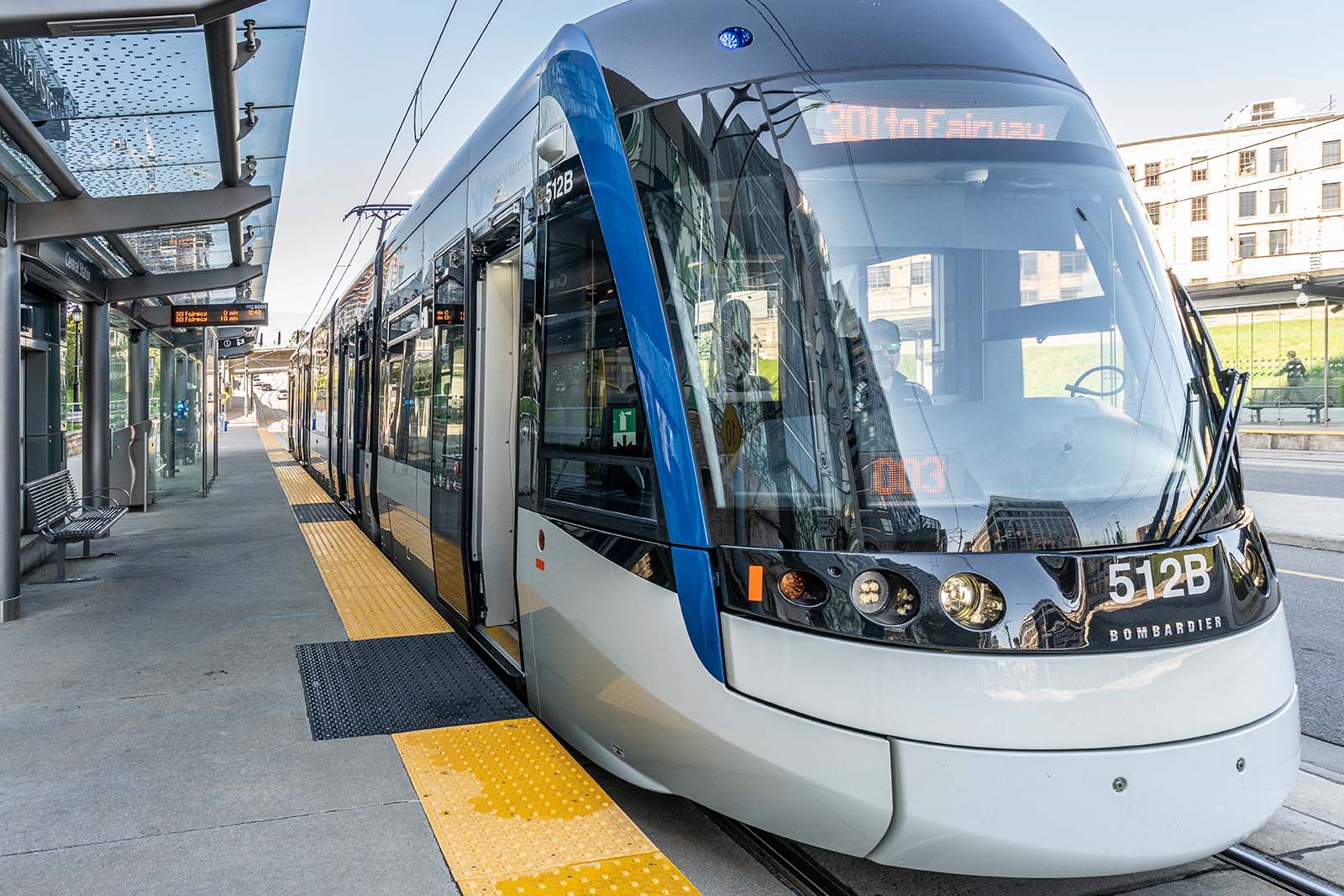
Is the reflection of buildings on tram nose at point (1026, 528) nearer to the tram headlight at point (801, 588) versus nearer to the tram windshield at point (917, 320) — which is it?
the tram windshield at point (917, 320)

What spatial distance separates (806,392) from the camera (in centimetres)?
313

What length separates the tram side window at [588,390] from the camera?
3.52m

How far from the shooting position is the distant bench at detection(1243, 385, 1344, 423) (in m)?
32.9

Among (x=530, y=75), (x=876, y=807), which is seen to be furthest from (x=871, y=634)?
(x=530, y=75)

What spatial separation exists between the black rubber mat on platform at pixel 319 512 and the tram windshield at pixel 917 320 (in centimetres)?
1128

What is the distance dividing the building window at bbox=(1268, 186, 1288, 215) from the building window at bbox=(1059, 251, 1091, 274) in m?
59.3

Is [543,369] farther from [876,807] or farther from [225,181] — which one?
[225,181]

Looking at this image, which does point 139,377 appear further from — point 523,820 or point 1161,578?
point 1161,578

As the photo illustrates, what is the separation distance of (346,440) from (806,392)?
1156 centimetres

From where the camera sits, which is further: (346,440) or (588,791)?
(346,440)

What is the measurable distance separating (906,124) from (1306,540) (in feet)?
31.1

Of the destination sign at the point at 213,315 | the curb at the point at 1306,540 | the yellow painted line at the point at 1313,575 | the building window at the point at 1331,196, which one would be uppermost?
the building window at the point at 1331,196

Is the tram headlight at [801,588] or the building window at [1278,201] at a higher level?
the building window at [1278,201]

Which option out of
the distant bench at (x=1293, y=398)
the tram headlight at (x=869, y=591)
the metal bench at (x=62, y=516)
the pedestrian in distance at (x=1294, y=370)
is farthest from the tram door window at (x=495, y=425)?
the pedestrian in distance at (x=1294, y=370)
